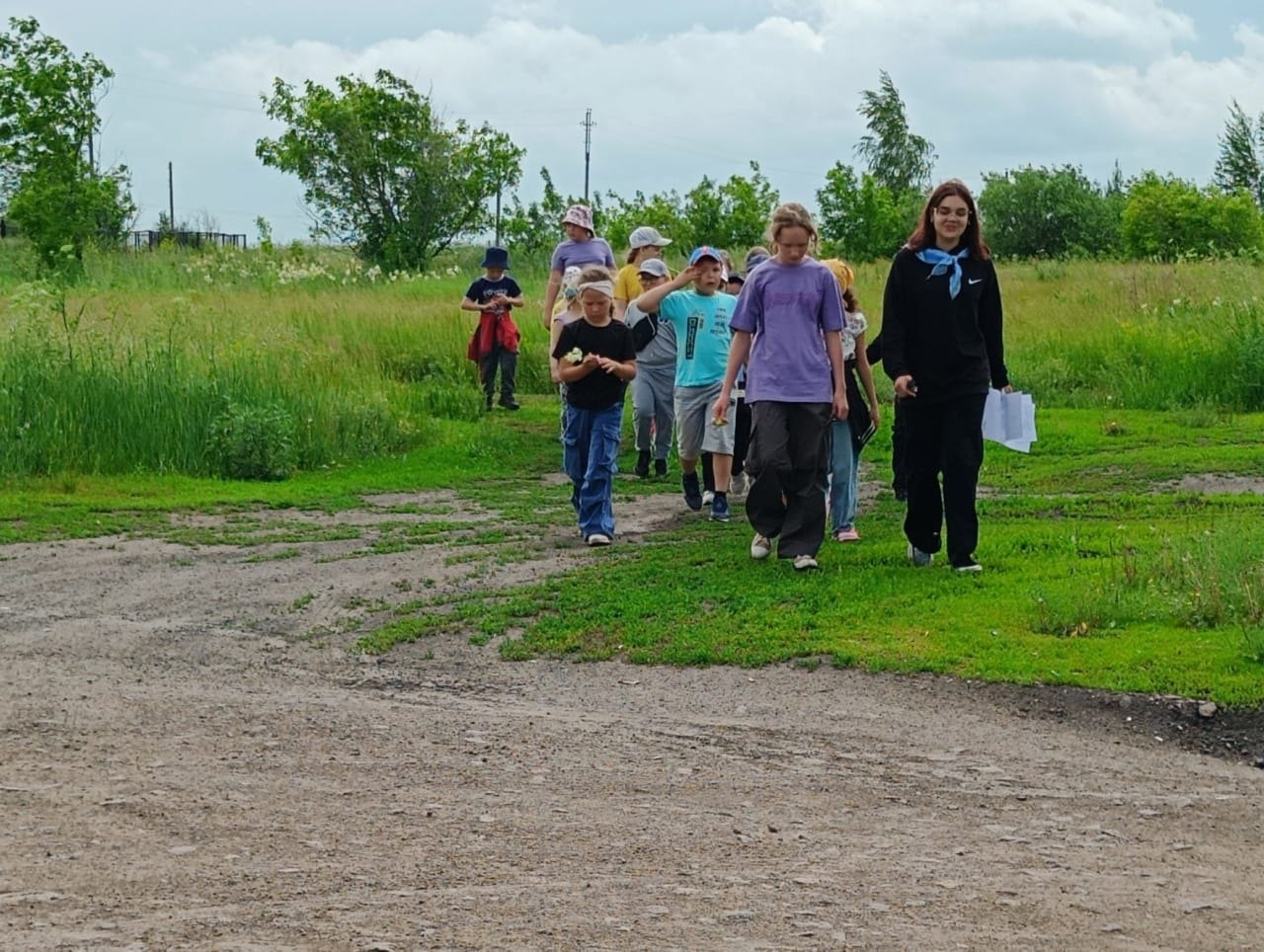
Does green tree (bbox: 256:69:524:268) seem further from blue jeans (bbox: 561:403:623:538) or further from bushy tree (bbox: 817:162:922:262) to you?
blue jeans (bbox: 561:403:623:538)

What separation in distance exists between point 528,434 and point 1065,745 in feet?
42.7

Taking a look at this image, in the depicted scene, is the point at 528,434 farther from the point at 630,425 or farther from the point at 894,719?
the point at 894,719

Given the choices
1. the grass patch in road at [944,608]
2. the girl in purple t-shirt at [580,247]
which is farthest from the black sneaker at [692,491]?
the girl in purple t-shirt at [580,247]

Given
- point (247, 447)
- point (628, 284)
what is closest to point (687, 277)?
point (628, 284)

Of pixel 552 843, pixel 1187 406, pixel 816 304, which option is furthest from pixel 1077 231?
pixel 552 843

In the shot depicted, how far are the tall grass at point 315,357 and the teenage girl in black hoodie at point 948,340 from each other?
812 cm

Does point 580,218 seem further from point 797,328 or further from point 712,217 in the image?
point 712,217

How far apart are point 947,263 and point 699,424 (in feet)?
13.1

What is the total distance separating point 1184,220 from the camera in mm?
53500

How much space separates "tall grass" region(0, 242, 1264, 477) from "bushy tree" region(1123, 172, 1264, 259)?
20.2 m

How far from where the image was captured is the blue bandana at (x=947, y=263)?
9945mm

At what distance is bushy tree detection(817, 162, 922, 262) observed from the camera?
55.2m

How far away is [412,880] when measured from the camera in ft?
17.0

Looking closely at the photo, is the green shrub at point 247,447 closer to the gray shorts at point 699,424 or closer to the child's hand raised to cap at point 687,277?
the gray shorts at point 699,424
